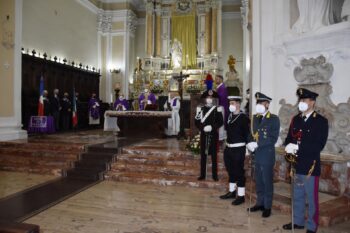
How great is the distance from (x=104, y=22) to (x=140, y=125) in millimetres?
9050

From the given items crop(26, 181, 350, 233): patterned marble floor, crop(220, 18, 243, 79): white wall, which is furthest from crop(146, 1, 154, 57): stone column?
crop(26, 181, 350, 233): patterned marble floor

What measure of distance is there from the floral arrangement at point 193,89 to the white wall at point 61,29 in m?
5.64

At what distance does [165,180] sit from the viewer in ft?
20.8

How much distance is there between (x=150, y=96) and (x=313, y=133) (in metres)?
9.33

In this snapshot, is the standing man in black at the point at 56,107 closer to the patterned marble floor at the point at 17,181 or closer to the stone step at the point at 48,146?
the stone step at the point at 48,146

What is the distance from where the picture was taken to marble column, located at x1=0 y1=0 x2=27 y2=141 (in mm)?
9516

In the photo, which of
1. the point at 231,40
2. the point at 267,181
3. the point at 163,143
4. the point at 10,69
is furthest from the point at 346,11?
the point at 231,40

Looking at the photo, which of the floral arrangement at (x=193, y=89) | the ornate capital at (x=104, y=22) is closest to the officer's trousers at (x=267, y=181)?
the floral arrangement at (x=193, y=89)

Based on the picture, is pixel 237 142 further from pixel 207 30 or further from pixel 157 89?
pixel 207 30

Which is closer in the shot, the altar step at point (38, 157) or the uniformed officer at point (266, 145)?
the uniformed officer at point (266, 145)

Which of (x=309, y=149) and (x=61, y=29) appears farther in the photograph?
(x=61, y=29)

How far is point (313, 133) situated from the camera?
364 centimetres

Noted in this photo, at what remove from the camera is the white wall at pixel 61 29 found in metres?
12.0

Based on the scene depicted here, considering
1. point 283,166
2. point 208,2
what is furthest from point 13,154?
point 208,2
